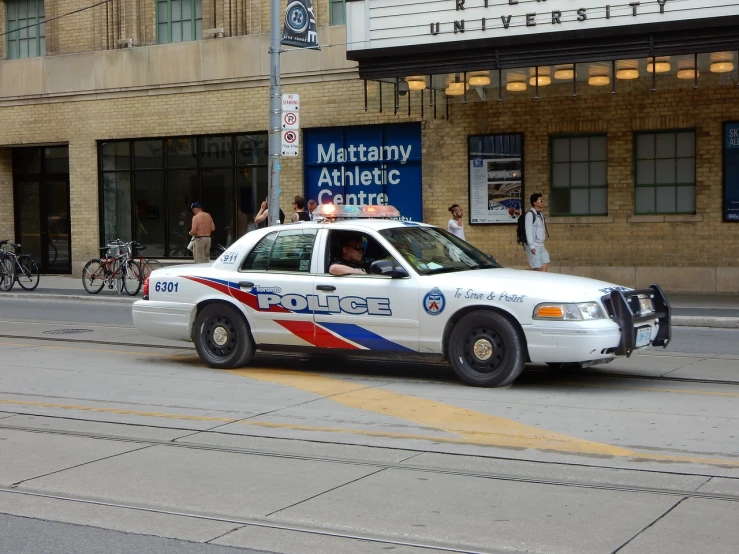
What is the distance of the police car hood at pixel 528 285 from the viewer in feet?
32.0

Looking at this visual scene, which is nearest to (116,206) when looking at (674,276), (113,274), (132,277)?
(113,274)

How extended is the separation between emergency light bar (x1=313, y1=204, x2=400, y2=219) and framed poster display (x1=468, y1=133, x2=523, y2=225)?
393 inches

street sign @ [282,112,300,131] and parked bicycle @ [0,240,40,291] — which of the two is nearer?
street sign @ [282,112,300,131]

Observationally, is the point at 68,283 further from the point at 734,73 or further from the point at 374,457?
the point at 374,457

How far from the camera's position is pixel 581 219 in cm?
2112

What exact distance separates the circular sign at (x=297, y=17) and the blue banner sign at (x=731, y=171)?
7759 mm

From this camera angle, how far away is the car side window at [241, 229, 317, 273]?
442 inches

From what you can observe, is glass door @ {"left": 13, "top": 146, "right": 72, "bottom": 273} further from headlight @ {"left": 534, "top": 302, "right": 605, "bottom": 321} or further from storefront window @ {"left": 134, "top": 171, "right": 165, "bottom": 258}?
headlight @ {"left": 534, "top": 302, "right": 605, "bottom": 321}

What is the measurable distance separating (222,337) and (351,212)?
1.88m

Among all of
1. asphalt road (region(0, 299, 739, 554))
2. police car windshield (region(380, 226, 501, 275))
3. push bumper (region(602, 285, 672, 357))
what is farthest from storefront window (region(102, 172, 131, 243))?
push bumper (region(602, 285, 672, 357))

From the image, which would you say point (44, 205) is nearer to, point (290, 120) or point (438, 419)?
point (290, 120)

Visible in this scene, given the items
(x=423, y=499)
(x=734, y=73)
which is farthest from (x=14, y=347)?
(x=734, y=73)

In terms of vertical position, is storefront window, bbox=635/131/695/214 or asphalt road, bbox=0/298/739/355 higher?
storefront window, bbox=635/131/695/214

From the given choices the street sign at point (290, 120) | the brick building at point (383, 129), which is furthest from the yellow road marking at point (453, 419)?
the brick building at point (383, 129)
